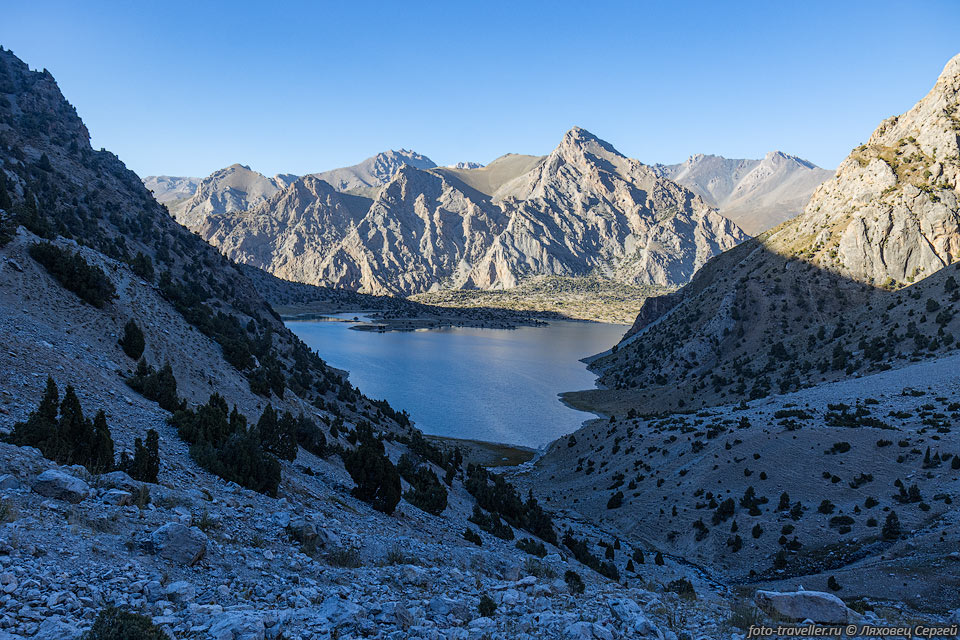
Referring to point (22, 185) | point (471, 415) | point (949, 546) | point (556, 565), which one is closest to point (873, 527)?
point (949, 546)

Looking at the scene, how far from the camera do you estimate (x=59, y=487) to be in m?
7.89

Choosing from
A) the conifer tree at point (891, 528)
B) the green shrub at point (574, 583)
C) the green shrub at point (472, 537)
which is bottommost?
the green shrub at point (472, 537)

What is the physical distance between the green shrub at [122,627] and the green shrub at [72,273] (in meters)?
19.2

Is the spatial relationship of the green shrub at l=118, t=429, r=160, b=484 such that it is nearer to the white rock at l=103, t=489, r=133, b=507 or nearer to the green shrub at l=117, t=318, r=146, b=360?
the white rock at l=103, t=489, r=133, b=507

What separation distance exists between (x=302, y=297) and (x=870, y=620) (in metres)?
206

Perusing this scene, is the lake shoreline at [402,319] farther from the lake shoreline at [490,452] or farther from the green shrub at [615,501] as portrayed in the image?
the green shrub at [615,501]

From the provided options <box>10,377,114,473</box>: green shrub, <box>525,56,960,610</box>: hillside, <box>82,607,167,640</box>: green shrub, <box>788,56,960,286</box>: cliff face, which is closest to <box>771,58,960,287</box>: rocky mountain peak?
<box>788,56,960,286</box>: cliff face

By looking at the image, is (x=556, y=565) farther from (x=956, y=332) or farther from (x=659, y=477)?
(x=956, y=332)

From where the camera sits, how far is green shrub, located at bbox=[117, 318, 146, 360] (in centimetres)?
1939

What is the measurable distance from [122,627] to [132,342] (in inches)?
684

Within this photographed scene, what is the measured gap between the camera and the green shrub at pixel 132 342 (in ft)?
63.6

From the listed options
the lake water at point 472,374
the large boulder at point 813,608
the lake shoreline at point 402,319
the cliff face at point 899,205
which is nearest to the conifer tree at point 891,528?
the large boulder at point 813,608

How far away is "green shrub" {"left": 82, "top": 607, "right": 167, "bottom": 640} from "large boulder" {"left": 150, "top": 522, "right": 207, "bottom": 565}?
5.96 ft

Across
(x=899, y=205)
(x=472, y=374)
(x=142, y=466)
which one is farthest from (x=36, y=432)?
(x=899, y=205)
